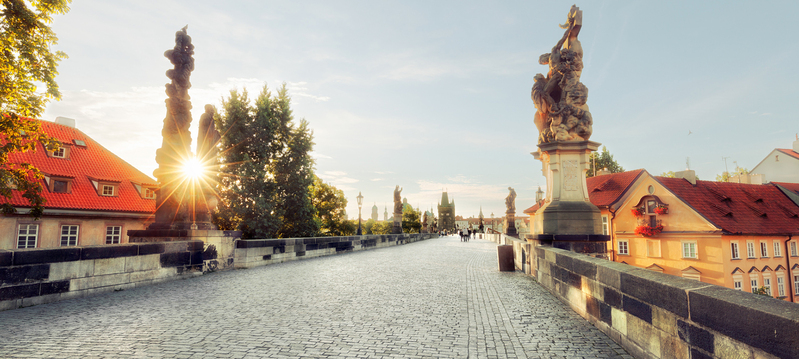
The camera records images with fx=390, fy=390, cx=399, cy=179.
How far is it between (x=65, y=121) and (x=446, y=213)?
134465mm

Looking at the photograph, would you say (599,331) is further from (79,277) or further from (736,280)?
(736,280)

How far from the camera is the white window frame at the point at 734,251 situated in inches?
1131

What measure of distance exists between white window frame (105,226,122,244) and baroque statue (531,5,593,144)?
2767 centimetres

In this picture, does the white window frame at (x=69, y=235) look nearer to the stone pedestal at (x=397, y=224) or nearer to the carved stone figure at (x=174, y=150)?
the carved stone figure at (x=174, y=150)

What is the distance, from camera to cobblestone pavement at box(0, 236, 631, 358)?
11.9ft

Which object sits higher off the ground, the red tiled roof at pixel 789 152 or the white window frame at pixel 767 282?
the red tiled roof at pixel 789 152

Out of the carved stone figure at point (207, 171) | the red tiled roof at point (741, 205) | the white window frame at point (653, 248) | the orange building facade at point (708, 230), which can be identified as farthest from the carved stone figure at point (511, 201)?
the carved stone figure at point (207, 171)

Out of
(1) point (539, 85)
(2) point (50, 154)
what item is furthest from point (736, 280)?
(2) point (50, 154)

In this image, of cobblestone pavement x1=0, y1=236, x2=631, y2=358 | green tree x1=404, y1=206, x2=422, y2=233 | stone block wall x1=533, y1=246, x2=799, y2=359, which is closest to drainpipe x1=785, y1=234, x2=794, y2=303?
cobblestone pavement x1=0, y1=236, x2=631, y2=358

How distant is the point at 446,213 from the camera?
156125mm

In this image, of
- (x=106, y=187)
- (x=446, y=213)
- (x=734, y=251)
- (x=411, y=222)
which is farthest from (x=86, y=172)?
(x=446, y=213)

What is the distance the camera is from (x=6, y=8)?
1099 centimetres

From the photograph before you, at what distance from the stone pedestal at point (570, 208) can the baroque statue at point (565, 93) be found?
0.96 ft

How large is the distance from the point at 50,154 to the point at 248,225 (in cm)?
1391
